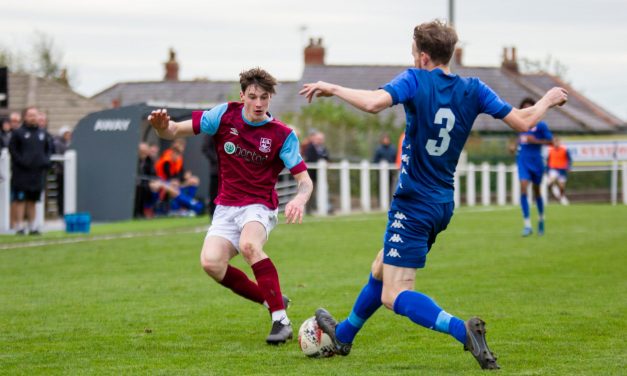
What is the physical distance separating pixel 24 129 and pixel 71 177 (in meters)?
2.78

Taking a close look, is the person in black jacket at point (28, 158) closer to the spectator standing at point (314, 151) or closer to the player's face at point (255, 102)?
the spectator standing at point (314, 151)

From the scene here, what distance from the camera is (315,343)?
7473 millimetres

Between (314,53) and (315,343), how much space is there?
52.3m

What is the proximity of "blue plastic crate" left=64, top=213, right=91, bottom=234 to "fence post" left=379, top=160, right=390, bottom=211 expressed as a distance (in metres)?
12.4

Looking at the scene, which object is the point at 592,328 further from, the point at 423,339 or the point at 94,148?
the point at 94,148

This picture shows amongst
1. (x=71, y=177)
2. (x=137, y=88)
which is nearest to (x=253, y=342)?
(x=71, y=177)

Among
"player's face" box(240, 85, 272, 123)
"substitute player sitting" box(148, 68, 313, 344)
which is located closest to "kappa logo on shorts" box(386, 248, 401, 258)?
"substitute player sitting" box(148, 68, 313, 344)

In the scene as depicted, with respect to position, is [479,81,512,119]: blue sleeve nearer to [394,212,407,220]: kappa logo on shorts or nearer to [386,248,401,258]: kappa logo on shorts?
[394,212,407,220]: kappa logo on shorts

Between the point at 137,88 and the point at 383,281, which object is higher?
the point at 137,88

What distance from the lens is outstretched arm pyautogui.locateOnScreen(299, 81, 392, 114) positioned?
631cm

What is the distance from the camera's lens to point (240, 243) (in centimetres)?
848

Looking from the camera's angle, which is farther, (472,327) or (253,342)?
(253,342)

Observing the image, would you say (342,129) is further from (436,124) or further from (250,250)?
(436,124)

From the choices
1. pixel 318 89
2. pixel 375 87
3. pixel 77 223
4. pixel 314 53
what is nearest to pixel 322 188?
pixel 77 223
